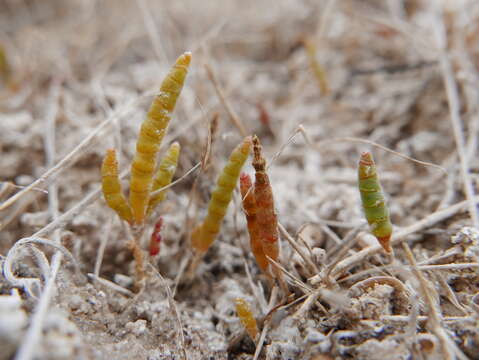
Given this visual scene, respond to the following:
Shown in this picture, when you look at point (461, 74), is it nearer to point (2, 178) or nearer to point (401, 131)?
point (401, 131)

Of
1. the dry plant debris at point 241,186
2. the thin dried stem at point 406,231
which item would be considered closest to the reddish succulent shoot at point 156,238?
the dry plant debris at point 241,186

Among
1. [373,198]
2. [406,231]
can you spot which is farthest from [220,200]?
[406,231]

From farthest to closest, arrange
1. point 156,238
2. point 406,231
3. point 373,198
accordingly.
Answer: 1. point 406,231
2. point 156,238
3. point 373,198

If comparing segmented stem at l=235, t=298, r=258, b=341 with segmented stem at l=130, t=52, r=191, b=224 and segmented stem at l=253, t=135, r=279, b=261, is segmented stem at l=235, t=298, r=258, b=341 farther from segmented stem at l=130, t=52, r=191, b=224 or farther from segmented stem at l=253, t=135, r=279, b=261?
segmented stem at l=130, t=52, r=191, b=224

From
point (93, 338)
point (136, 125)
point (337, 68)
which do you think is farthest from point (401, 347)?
point (337, 68)

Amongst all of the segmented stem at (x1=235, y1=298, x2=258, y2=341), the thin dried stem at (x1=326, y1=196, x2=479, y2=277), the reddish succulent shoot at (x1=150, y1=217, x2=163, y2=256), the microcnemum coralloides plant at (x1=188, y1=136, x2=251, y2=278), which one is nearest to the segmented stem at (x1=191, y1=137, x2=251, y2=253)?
the microcnemum coralloides plant at (x1=188, y1=136, x2=251, y2=278)

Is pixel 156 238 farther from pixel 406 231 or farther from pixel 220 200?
pixel 406 231
